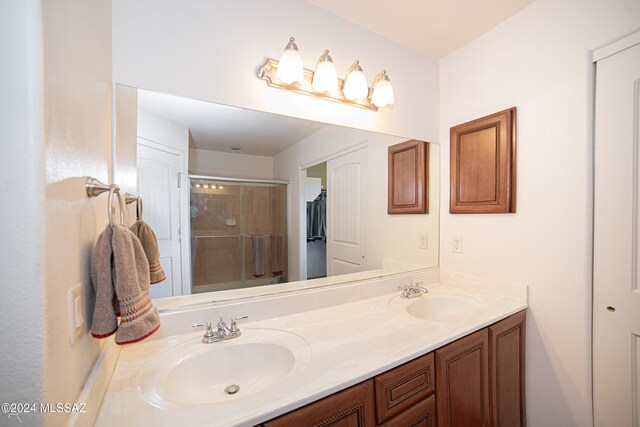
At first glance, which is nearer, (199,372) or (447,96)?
(199,372)

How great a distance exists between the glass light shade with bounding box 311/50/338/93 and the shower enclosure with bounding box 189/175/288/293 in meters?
0.53

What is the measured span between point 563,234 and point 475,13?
4.14 ft

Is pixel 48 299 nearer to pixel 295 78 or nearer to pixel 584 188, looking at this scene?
pixel 295 78

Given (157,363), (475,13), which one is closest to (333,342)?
(157,363)

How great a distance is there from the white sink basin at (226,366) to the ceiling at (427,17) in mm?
1643

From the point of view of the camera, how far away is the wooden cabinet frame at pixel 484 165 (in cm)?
148

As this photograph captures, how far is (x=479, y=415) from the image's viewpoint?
3.90 feet

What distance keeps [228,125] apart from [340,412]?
1201 mm

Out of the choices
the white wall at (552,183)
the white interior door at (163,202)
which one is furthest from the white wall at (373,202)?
the white interior door at (163,202)

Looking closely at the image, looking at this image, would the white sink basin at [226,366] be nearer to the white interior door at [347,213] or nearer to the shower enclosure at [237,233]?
the shower enclosure at [237,233]

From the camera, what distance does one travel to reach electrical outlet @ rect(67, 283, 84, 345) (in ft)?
1.78

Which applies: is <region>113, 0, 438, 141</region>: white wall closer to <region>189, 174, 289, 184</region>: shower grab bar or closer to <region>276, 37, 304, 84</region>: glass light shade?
<region>276, 37, 304, 84</region>: glass light shade

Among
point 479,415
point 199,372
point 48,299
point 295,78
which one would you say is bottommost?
point 479,415

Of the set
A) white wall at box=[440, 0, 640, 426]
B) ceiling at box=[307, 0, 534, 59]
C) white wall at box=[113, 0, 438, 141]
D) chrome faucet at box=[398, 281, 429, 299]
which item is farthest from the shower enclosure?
white wall at box=[440, 0, 640, 426]
